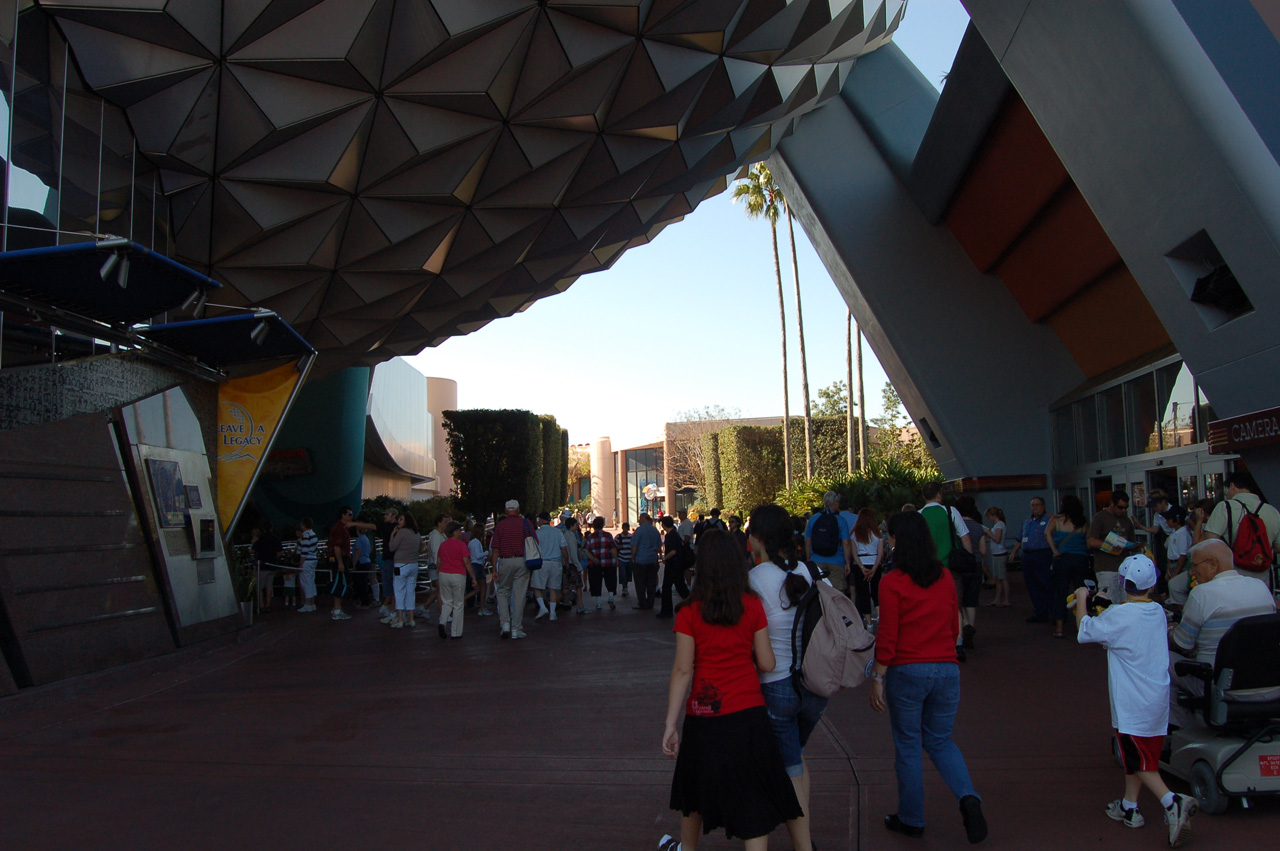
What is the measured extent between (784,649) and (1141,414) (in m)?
14.4

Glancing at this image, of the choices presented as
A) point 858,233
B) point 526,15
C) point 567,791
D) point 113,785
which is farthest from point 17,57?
point 858,233

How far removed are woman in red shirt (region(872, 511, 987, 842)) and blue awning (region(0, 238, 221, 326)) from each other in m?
6.26

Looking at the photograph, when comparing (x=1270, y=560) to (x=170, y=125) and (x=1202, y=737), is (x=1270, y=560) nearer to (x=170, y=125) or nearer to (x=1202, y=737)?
(x=1202, y=737)

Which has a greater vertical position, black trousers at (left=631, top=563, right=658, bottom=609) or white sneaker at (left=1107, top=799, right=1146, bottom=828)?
black trousers at (left=631, top=563, right=658, bottom=609)

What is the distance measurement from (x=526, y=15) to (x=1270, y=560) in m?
9.11

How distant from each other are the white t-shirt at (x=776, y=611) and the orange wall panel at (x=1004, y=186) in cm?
1387

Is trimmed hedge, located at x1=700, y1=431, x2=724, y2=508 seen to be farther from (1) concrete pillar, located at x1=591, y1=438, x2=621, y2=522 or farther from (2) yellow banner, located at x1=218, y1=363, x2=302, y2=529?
(2) yellow banner, located at x1=218, y1=363, x2=302, y2=529

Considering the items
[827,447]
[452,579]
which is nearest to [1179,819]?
[452,579]

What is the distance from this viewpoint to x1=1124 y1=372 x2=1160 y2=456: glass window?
15.3 m

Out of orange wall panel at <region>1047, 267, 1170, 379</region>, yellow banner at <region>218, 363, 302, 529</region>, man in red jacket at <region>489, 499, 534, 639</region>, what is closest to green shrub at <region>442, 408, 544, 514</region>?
orange wall panel at <region>1047, 267, 1170, 379</region>

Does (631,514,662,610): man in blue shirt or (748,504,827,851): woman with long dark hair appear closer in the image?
(748,504,827,851): woman with long dark hair

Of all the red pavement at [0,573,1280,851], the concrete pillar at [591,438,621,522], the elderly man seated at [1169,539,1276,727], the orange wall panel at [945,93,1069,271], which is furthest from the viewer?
→ the concrete pillar at [591,438,621,522]

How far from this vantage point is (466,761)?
5824mm

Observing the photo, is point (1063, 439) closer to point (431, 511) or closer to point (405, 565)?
point (405, 565)
